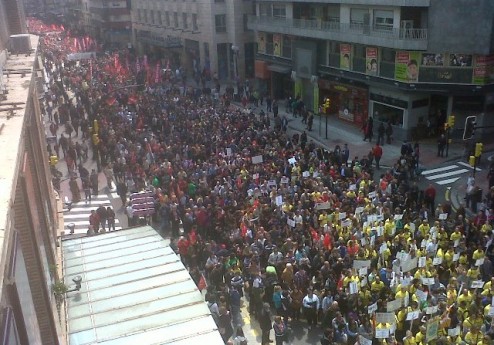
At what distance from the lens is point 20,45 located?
20.0 metres

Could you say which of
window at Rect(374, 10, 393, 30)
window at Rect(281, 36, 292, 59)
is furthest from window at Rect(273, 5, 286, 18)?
window at Rect(374, 10, 393, 30)

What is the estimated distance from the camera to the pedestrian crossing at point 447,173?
27.7 meters

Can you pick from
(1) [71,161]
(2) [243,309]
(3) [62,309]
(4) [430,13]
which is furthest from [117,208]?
(4) [430,13]

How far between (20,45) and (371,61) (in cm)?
2189

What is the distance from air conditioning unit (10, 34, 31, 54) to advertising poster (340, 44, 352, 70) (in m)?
22.3

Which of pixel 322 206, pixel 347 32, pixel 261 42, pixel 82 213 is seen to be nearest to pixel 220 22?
pixel 261 42

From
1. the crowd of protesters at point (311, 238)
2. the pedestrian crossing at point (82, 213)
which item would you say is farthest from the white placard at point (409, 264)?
the pedestrian crossing at point (82, 213)

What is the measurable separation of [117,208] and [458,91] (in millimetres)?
19910

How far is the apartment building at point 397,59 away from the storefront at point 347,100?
0.07 meters

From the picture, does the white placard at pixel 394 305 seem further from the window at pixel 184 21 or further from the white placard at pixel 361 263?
the window at pixel 184 21

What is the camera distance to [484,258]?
1639 cm

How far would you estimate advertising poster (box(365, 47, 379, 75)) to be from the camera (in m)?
34.5

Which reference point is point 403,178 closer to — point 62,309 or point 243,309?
point 243,309

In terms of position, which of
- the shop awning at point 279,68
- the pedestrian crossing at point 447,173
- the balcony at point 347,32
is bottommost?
the pedestrian crossing at point 447,173
